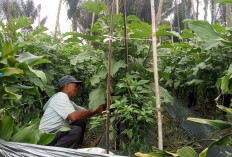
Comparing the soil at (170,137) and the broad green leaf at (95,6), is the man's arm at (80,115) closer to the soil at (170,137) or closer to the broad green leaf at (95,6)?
the soil at (170,137)

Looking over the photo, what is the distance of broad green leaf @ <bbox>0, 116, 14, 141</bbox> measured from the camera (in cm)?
127

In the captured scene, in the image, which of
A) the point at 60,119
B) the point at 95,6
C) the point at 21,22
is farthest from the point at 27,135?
the point at 21,22

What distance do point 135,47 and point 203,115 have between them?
1.81 m

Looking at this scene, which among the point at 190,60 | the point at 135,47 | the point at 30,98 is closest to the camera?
the point at 135,47

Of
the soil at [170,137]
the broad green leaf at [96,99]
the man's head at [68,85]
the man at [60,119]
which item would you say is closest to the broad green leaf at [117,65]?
the broad green leaf at [96,99]

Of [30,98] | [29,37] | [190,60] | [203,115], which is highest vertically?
[29,37]

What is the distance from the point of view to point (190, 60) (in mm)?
3430

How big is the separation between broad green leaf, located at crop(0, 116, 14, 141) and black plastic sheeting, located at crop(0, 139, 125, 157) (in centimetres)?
14

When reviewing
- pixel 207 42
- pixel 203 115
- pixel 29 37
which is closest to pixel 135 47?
pixel 207 42

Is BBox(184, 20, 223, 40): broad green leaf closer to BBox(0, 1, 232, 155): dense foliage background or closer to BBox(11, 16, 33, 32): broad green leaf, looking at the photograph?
BBox(0, 1, 232, 155): dense foliage background

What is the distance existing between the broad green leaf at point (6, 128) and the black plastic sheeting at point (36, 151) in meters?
0.14

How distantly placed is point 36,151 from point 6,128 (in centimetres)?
31

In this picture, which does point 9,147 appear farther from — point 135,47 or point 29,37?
point 29,37

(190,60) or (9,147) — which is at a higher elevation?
(190,60)
